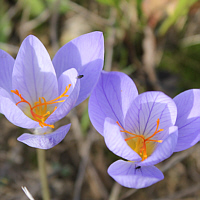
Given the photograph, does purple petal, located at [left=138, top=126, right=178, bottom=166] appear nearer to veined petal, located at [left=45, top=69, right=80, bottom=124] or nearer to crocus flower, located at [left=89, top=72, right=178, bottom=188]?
crocus flower, located at [left=89, top=72, right=178, bottom=188]

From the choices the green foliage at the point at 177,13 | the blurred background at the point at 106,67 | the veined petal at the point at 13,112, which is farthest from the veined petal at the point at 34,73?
the green foliage at the point at 177,13

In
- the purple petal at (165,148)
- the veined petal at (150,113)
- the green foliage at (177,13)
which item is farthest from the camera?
the green foliage at (177,13)

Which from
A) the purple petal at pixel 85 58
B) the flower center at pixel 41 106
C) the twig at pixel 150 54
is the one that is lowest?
the twig at pixel 150 54

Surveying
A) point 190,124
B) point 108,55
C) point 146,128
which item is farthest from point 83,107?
point 190,124

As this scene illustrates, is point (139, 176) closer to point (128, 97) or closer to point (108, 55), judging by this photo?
point (128, 97)

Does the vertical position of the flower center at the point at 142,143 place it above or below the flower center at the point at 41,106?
below

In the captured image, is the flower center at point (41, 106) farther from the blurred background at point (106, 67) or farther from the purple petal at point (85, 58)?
the blurred background at point (106, 67)

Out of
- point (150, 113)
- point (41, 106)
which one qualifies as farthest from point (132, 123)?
point (41, 106)

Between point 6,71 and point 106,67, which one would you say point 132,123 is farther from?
point 106,67
